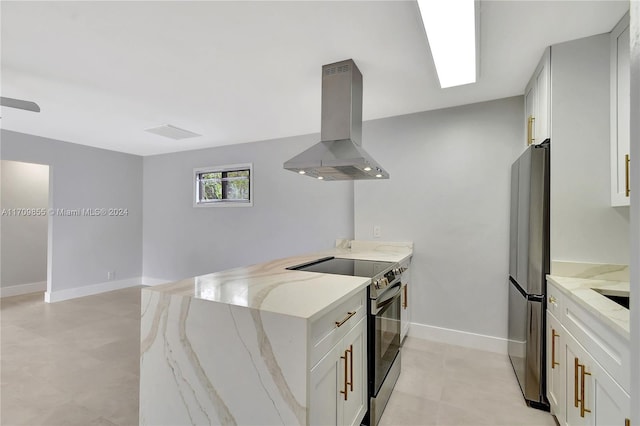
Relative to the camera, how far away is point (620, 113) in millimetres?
1896

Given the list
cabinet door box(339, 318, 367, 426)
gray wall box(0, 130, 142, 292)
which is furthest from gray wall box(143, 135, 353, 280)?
cabinet door box(339, 318, 367, 426)

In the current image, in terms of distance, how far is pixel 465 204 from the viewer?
3.13 metres

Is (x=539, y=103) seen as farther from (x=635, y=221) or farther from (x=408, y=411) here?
(x=408, y=411)

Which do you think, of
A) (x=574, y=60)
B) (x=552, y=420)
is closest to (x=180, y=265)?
(x=552, y=420)

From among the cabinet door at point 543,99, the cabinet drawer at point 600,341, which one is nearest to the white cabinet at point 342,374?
the cabinet drawer at point 600,341

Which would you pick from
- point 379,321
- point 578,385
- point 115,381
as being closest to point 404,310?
point 379,321

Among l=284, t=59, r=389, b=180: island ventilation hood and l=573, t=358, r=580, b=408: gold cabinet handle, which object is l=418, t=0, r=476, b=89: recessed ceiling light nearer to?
l=284, t=59, r=389, b=180: island ventilation hood

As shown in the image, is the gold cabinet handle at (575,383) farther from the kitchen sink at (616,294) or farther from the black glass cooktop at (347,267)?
the black glass cooktop at (347,267)

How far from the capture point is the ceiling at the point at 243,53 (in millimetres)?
1793

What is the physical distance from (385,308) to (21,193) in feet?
20.8

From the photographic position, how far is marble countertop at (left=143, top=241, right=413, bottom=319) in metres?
1.38

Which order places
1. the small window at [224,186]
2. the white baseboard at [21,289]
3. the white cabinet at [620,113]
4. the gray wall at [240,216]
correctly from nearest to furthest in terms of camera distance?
1. the white cabinet at [620,113]
2. the gray wall at [240,216]
3. the small window at [224,186]
4. the white baseboard at [21,289]

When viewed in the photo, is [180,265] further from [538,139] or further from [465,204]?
[538,139]

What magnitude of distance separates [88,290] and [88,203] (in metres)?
1.42
